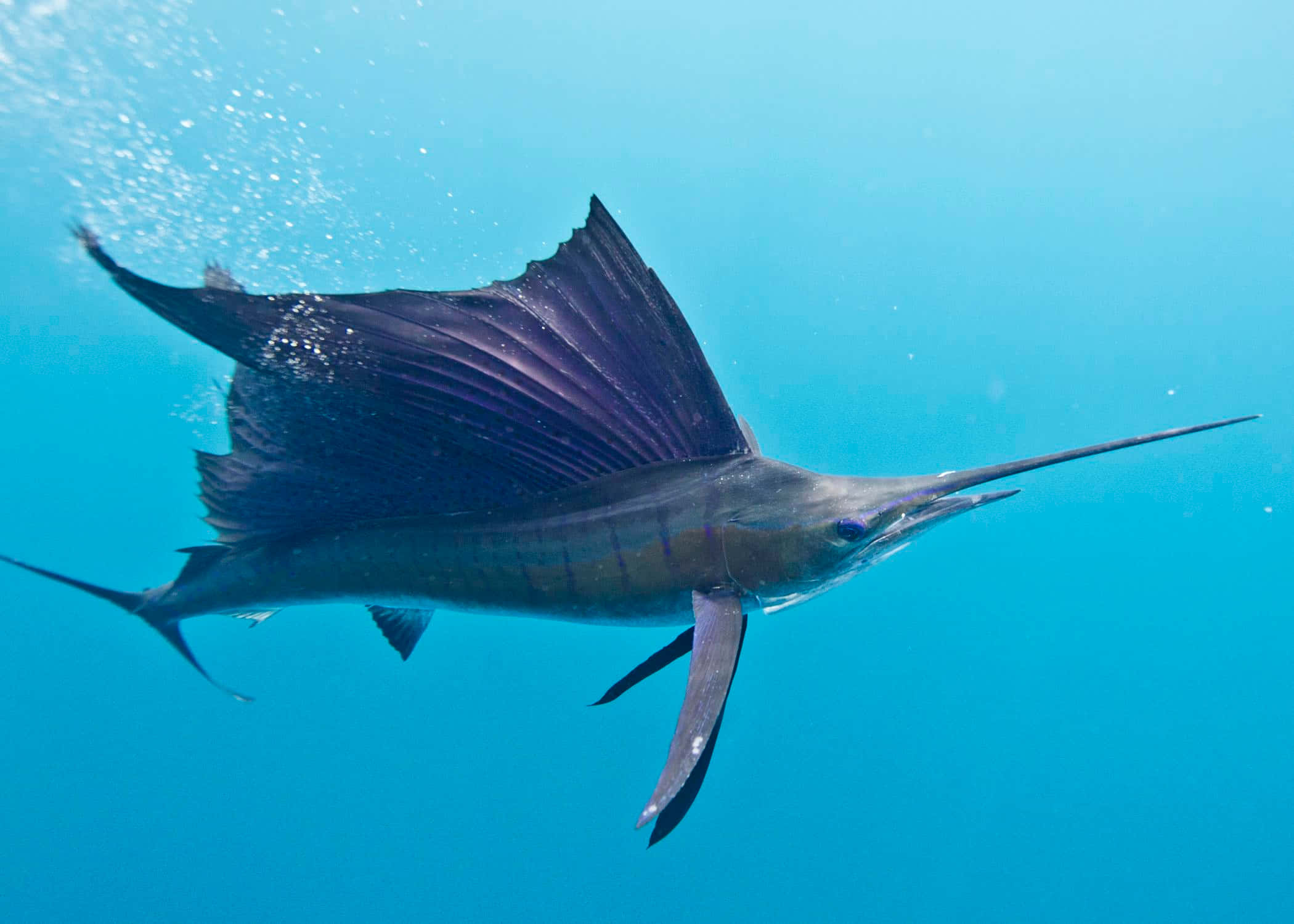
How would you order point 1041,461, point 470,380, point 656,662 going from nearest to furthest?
point 1041,461
point 470,380
point 656,662

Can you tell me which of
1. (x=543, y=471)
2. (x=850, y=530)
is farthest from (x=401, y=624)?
(x=850, y=530)

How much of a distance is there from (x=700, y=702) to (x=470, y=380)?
0.81 m

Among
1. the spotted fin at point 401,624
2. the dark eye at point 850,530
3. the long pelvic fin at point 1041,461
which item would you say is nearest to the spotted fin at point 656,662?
the dark eye at point 850,530

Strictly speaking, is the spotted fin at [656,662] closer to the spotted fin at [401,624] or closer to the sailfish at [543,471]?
the sailfish at [543,471]

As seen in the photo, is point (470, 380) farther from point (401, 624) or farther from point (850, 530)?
point (401, 624)

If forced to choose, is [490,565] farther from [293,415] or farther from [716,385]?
[716,385]

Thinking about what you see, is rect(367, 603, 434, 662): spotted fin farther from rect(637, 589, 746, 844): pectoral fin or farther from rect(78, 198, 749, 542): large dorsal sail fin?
rect(637, 589, 746, 844): pectoral fin

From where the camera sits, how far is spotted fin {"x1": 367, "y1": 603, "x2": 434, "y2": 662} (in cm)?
220

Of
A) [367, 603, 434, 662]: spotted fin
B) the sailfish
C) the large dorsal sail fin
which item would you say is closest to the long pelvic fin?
the sailfish

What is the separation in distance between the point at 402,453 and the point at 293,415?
253mm

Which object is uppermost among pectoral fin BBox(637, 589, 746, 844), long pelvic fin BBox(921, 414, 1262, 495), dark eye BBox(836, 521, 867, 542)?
long pelvic fin BBox(921, 414, 1262, 495)

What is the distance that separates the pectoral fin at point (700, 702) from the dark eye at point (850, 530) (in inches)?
10.9

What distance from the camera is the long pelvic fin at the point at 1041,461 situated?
111cm

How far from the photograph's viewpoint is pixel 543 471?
5.41ft
